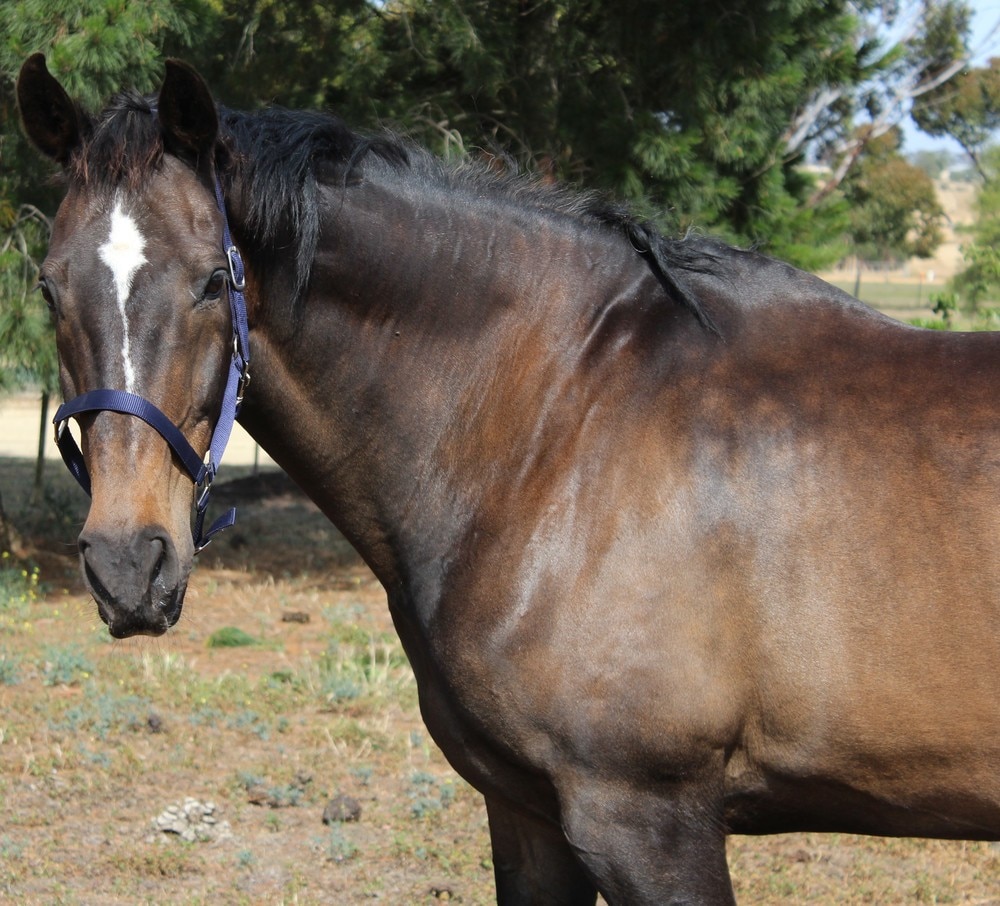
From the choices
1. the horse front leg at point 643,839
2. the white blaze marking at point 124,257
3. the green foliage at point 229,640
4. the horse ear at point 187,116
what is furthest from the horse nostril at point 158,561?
the green foliage at point 229,640

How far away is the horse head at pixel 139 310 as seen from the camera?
2.09 meters

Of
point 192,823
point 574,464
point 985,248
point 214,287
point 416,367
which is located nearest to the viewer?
point 214,287

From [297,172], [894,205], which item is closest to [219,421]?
[297,172]

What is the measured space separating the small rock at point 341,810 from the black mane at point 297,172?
2.45 metres

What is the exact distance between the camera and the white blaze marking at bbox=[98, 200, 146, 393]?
2113 millimetres

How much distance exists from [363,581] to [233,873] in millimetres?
4445

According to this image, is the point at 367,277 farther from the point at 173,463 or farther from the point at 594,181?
the point at 594,181

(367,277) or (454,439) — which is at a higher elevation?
(367,277)

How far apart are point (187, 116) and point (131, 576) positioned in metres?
0.92

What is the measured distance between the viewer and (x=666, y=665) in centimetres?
221

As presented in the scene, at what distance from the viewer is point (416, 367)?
2523mm

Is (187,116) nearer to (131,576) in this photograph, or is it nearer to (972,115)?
A: (131,576)

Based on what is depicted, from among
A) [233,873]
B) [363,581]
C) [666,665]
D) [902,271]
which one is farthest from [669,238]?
[902,271]

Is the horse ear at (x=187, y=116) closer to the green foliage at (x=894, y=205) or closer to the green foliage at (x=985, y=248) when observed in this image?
the green foliage at (x=985, y=248)
